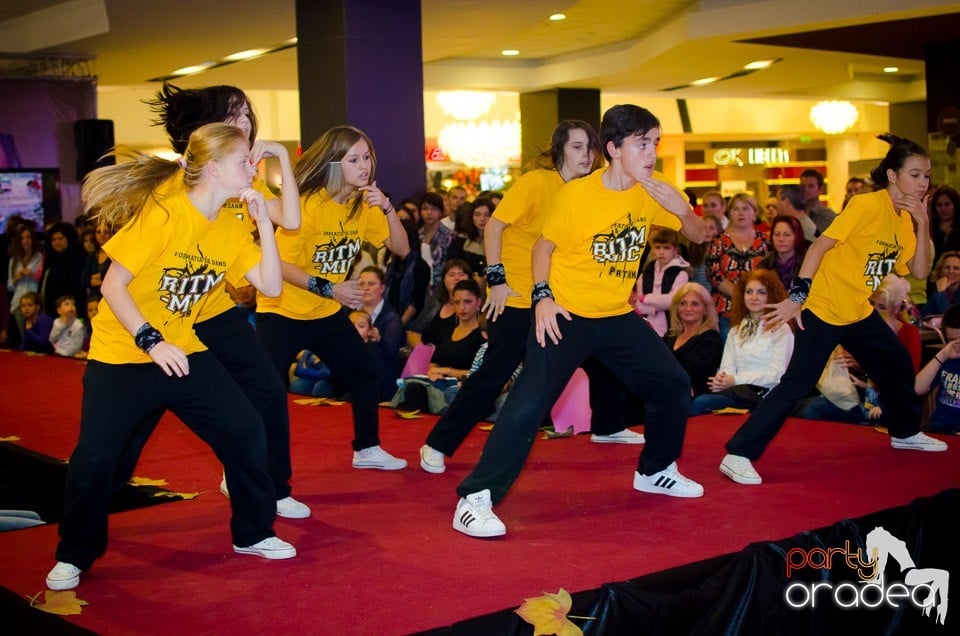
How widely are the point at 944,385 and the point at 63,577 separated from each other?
12.5 ft

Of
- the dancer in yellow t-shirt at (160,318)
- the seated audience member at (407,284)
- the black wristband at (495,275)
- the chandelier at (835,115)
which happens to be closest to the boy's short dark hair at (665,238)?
the seated audience member at (407,284)

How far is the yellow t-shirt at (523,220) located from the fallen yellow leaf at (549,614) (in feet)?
5.35

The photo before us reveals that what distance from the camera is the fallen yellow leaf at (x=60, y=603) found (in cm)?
316

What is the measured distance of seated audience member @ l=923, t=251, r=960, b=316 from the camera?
22.2 ft

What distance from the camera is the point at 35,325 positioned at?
395 inches

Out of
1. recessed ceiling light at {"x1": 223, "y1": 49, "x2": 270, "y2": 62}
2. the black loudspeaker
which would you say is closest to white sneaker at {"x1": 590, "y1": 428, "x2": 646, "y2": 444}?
recessed ceiling light at {"x1": 223, "y1": 49, "x2": 270, "y2": 62}

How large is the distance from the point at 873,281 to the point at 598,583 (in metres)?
1.87

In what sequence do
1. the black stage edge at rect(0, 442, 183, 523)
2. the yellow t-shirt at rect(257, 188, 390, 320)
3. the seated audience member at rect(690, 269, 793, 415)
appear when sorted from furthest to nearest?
the seated audience member at rect(690, 269, 793, 415)
the black stage edge at rect(0, 442, 183, 523)
the yellow t-shirt at rect(257, 188, 390, 320)

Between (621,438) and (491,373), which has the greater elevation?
(491,373)

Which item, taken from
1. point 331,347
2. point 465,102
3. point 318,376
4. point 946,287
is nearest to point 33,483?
point 331,347

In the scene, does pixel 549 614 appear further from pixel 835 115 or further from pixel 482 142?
pixel 835 115

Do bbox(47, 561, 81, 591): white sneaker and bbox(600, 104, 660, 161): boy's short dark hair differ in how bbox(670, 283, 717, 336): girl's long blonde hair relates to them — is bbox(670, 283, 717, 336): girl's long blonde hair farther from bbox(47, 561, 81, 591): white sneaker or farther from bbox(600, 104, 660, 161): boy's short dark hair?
bbox(47, 561, 81, 591): white sneaker

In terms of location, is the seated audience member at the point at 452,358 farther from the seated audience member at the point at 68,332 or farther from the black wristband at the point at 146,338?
the seated audience member at the point at 68,332

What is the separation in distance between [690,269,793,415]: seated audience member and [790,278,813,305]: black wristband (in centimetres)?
140
